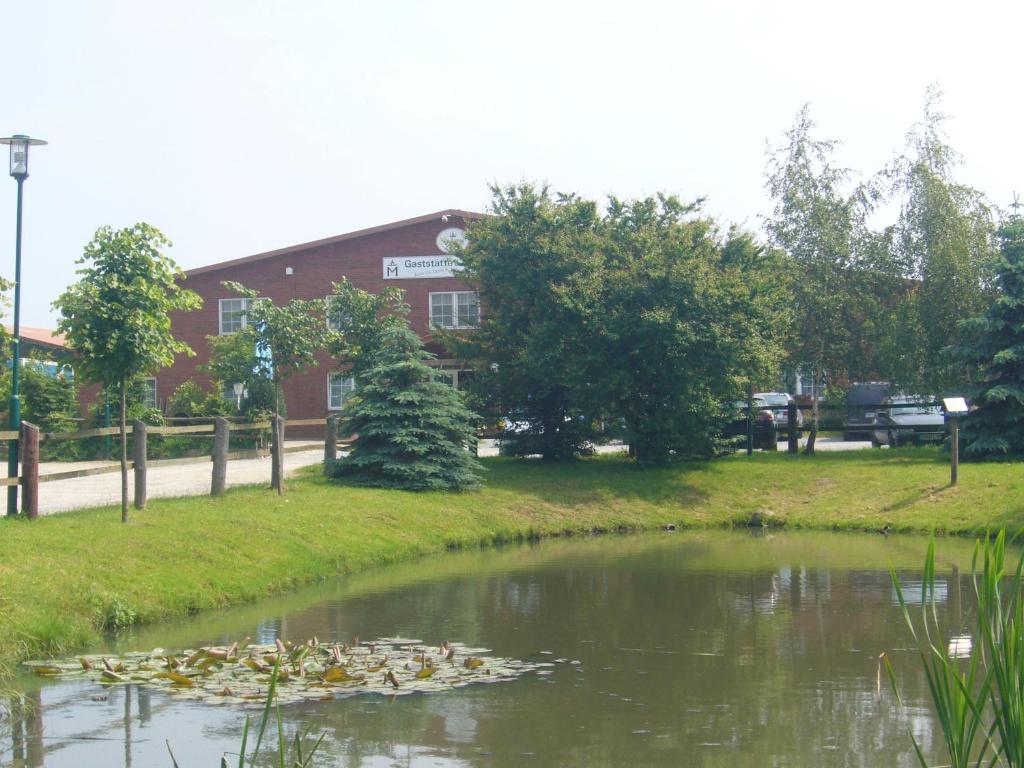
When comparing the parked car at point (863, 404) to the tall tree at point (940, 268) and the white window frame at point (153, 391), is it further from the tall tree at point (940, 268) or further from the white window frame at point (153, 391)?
the white window frame at point (153, 391)

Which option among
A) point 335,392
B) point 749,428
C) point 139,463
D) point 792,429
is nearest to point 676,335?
point 749,428

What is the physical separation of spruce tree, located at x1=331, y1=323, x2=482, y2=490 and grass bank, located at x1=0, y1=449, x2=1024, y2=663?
615mm

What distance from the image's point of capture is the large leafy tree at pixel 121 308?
51.3 ft

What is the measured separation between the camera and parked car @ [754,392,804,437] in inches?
1281

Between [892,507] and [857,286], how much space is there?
339 inches

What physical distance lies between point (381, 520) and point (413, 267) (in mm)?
20662

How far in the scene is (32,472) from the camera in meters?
15.3

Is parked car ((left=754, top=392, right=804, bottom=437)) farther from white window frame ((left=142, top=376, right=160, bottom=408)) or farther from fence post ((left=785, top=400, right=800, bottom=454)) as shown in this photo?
white window frame ((left=142, top=376, right=160, bottom=408))

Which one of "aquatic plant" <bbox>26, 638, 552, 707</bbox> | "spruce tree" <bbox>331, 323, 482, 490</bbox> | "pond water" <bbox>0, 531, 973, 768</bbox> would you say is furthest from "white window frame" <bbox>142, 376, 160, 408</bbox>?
"aquatic plant" <bbox>26, 638, 552, 707</bbox>

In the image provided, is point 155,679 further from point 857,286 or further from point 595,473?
point 857,286

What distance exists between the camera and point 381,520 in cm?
2077

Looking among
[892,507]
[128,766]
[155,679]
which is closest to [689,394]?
[892,507]

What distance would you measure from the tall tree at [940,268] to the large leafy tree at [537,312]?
332 inches

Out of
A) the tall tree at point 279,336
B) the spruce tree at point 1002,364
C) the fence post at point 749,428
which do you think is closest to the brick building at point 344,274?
the fence post at point 749,428
